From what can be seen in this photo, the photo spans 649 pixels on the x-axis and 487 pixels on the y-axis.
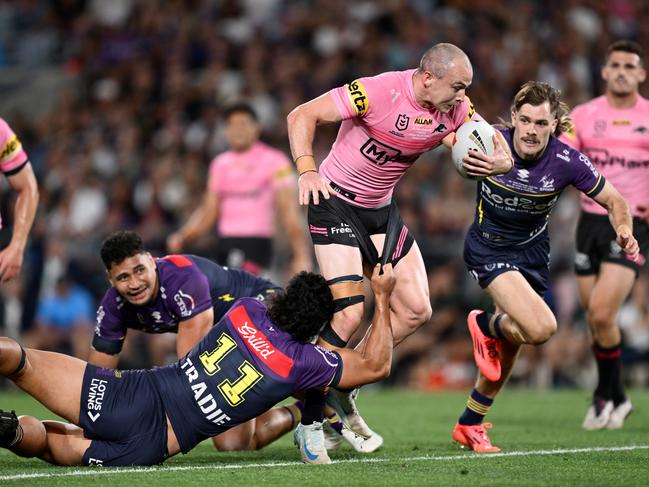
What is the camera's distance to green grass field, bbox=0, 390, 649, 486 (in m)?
5.97

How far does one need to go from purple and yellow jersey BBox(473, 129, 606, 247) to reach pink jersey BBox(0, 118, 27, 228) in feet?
10.7

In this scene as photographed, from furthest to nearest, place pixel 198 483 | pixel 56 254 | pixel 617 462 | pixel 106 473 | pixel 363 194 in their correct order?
pixel 56 254
pixel 363 194
pixel 617 462
pixel 106 473
pixel 198 483

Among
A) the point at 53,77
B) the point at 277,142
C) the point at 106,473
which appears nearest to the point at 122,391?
the point at 106,473

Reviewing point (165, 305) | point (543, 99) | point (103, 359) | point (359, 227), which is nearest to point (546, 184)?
point (543, 99)

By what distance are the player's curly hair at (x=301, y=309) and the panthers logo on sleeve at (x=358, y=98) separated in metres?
1.22

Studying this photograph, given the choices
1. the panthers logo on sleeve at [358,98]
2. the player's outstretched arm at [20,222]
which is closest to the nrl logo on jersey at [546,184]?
the panthers logo on sleeve at [358,98]

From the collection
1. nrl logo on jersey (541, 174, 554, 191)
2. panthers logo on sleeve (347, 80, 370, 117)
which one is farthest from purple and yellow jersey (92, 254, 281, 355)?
nrl logo on jersey (541, 174, 554, 191)

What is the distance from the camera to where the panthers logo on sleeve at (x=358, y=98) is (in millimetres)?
7148

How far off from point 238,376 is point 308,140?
5.07 ft

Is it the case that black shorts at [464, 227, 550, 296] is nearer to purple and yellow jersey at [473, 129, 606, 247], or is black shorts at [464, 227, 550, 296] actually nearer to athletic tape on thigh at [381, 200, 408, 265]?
purple and yellow jersey at [473, 129, 606, 247]

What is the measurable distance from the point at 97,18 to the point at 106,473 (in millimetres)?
14306

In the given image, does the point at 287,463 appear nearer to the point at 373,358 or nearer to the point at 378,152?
the point at 373,358

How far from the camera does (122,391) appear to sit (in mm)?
6586

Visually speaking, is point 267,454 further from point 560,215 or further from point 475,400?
point 560,215
